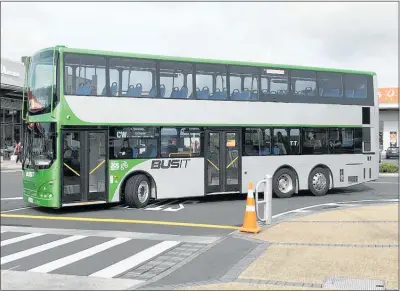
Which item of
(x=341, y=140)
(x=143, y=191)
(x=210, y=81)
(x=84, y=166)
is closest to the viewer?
(x=84, y=166)

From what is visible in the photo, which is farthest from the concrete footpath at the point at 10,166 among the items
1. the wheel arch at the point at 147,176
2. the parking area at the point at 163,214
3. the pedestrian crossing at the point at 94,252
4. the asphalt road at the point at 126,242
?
the pedestrian crossing at the point at 94,252

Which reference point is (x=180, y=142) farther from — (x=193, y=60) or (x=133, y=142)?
(x=193, y=60)

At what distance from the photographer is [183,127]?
14328 mm

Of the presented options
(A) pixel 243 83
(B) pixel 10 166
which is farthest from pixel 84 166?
(B) pixel 10 166

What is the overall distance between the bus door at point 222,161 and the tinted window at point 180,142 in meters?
0.32

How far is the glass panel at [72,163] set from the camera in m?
12.4

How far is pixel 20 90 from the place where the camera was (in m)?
32.9

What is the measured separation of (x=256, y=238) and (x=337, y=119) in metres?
8.88

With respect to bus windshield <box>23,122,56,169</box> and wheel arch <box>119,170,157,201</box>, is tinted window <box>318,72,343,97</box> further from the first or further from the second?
bus windshield <box>23,122,56,169</box>

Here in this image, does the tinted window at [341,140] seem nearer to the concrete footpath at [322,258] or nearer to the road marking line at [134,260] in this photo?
the concrete footpath at [322,258]

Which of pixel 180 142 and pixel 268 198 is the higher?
pixel 180 142

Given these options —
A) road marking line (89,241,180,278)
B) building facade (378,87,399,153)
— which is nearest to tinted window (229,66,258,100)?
road marking line (89,241,180,278)

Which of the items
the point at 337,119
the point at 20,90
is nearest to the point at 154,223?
the point at 337,119

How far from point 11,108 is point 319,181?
89.4 feet
